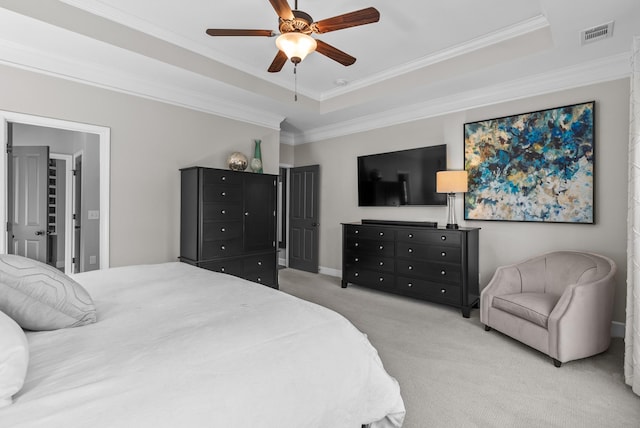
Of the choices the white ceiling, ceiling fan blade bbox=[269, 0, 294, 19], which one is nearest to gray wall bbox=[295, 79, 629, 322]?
the white ceiling

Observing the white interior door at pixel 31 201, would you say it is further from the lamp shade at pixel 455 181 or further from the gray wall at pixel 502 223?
the lamp shade at pixel 455 181

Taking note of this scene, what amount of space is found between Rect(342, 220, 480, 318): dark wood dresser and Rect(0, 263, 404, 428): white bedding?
250 centimetres

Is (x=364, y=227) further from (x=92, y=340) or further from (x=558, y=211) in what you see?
(x=92, y=340)

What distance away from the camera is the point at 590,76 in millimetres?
3252

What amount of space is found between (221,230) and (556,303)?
3.35 meters

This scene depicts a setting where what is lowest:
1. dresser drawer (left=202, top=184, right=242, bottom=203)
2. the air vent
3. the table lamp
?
dresser drawer (left=202, top=184, right=242, bottom=203)

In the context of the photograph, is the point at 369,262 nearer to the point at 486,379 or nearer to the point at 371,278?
the point at 371,278

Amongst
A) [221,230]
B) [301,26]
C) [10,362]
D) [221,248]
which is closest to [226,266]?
[221,248]

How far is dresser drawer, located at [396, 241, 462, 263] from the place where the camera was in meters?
3.72

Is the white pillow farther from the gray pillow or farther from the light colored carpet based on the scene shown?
the light colored carpet

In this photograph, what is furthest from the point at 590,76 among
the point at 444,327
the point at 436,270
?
the point at 444,327

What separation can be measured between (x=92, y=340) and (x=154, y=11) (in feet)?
9.34

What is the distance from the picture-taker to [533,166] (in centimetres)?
357

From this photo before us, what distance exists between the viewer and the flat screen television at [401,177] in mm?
4375
